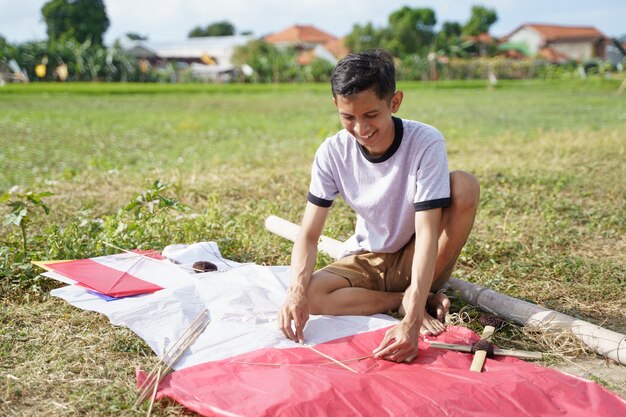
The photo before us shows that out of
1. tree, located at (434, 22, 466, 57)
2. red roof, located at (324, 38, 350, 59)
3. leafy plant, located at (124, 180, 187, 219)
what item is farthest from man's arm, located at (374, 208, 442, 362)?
red roof, located at (324, 38, 350, 59)

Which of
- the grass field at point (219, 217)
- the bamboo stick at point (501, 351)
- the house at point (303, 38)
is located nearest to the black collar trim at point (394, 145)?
the bamboo stick at point (501, 351)

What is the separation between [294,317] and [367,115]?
0.84 meters

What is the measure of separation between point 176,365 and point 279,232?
1723mm

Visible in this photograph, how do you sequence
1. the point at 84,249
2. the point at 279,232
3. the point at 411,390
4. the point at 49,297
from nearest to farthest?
the point at 411,390, the point at 49,297, the point at 84,249, the point at 279,232

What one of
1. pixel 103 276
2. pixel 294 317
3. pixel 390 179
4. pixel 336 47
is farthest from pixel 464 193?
pixel 336 47

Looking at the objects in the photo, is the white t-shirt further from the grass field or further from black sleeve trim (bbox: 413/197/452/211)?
the grass field

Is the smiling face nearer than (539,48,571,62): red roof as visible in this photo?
Yes

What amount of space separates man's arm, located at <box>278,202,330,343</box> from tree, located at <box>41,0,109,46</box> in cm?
7062

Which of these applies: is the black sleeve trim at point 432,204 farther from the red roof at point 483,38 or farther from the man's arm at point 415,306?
the red roof at point 483,38

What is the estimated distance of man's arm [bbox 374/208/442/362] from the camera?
2369 mm

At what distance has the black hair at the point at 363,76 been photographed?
246cm

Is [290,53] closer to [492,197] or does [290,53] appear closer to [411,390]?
[492,197]

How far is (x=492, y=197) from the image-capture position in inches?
200

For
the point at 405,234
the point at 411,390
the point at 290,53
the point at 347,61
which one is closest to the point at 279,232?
the point at 405,234
